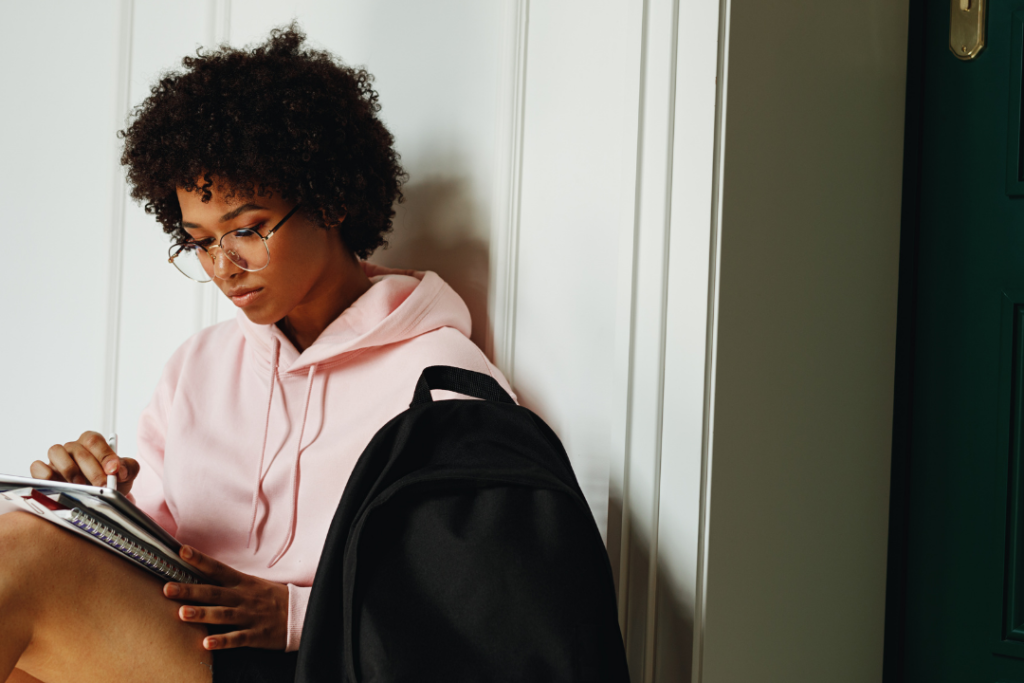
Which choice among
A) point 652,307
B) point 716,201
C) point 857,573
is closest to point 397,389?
point 652,307

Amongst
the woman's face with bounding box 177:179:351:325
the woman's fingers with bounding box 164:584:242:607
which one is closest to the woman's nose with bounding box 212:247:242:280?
the woman's face with bounding box 177:179:351:325

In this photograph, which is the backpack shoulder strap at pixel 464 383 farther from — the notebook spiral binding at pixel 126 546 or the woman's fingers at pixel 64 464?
the woman's fingers at pixel 64 464

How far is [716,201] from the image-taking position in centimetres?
87

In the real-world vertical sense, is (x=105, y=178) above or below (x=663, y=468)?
above

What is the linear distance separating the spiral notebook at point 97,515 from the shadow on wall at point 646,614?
510 mm

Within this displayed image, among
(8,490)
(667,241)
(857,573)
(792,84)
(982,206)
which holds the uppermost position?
(792,84)

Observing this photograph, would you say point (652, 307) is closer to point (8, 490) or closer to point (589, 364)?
point (589, 364)

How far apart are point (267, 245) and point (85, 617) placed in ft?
1.60

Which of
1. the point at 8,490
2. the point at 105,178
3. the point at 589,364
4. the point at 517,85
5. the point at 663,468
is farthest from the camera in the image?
the point at 105,178

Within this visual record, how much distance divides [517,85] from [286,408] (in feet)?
1.87

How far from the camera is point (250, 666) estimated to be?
896mm

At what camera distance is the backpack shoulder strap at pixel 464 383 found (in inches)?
37.4

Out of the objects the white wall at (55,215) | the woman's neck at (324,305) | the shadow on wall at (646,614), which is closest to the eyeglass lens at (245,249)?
the woman's neck at (324,305)

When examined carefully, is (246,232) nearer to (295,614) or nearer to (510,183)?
(510,183)
